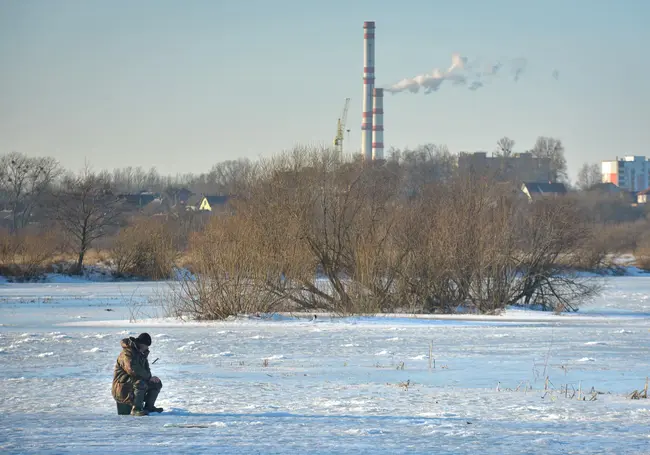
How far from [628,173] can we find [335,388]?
564 ft

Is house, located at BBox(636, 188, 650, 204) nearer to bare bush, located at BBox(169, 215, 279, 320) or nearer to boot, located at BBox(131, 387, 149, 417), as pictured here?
bare bush, located at BBox(169, 215, 279, 320)

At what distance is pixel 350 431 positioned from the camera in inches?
396

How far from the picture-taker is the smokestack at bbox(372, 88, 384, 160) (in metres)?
118

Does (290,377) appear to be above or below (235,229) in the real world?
below

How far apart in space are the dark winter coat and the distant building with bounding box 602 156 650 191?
16788 cm

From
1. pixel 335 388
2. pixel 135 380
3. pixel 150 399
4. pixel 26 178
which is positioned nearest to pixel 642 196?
pixel 26 178

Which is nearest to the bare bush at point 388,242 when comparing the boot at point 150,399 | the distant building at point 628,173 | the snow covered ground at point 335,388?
the snow covered ground at point 335,388

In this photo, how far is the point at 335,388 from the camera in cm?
1313

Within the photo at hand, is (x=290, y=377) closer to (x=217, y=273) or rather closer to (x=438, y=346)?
(x=438, y=346)

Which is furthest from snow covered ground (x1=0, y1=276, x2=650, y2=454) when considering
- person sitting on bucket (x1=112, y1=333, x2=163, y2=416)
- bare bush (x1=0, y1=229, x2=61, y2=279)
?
bare bush (x1=0, y1=229, x2=61, y2=279)

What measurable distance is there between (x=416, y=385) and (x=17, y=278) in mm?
37916

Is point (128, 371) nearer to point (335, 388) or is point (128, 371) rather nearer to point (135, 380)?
point (135, 380)

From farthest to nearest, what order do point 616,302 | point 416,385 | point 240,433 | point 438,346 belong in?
point 616,302 < point 438,346 < point 416,385 < point 240,433

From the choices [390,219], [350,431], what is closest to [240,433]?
[350,431]
